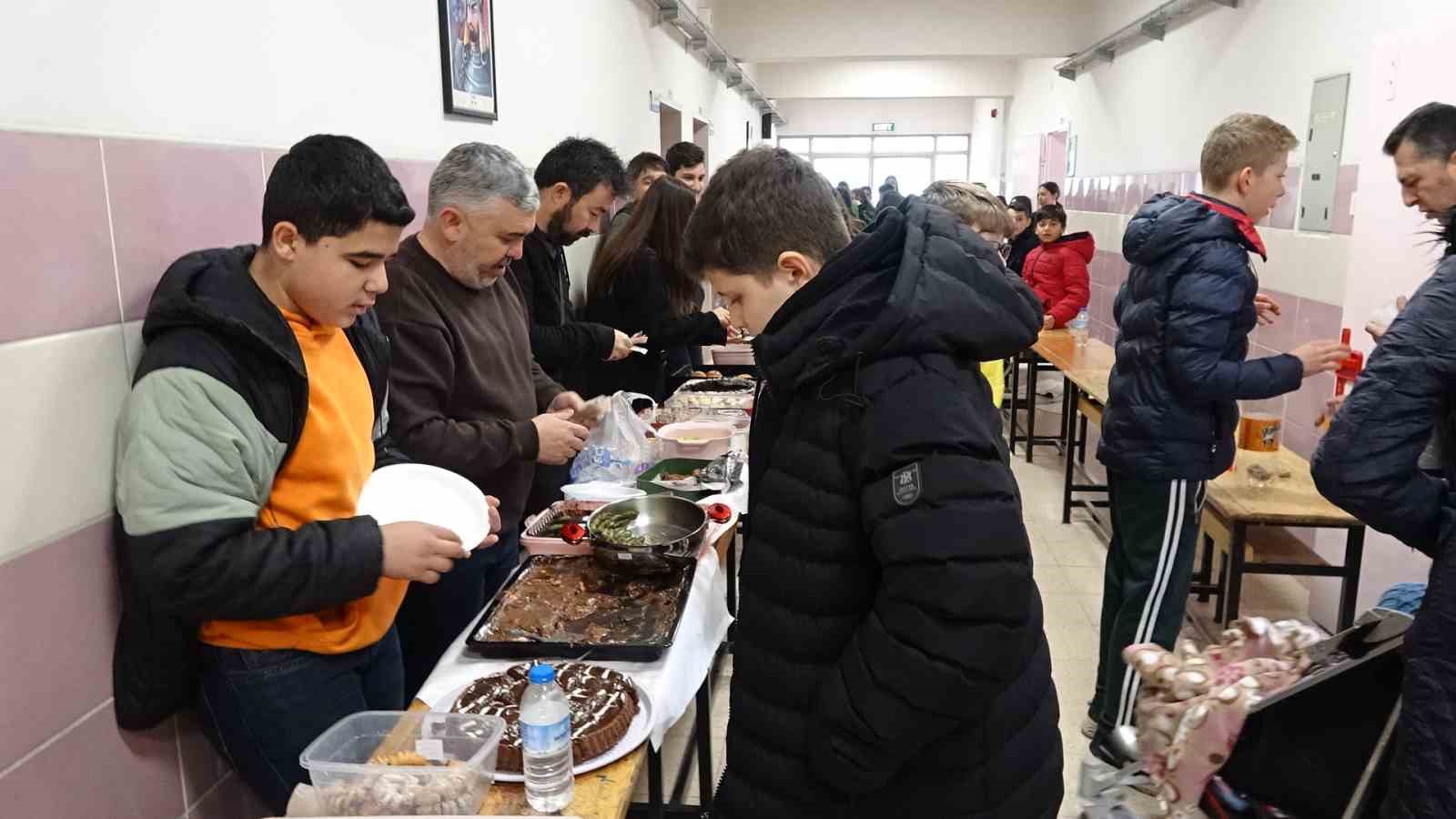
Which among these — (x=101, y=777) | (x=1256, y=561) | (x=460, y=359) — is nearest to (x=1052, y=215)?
(x=1256, y=561)

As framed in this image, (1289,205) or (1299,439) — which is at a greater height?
(1289,205)

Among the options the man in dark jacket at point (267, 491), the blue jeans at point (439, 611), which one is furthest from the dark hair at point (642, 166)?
the man in dark jacket at point (267, 491)

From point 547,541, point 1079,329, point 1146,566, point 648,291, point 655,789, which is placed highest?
point 648,291

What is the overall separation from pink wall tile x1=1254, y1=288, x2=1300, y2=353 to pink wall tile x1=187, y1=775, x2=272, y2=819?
395 cm

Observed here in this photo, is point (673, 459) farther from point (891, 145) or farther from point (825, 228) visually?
point (891, 145)

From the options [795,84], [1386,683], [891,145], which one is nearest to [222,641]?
[1386,683]

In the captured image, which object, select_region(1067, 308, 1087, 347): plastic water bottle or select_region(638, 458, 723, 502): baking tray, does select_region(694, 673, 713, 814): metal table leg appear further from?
select_region(1067, 308, 1087, 347): plastic water bottle

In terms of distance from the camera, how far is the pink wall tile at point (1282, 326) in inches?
155

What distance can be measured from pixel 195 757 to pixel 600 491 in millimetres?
1103

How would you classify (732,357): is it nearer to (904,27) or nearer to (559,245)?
(559,245)

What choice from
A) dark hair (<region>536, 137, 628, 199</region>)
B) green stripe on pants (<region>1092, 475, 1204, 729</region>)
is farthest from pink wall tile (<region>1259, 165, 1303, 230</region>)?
dark hair (<region>536, 137, 628, 199</region>)

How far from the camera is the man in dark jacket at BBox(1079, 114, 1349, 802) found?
2.38m

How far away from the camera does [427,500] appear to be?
1.61 meters

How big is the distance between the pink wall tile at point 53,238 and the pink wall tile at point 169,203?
0.04 meters
